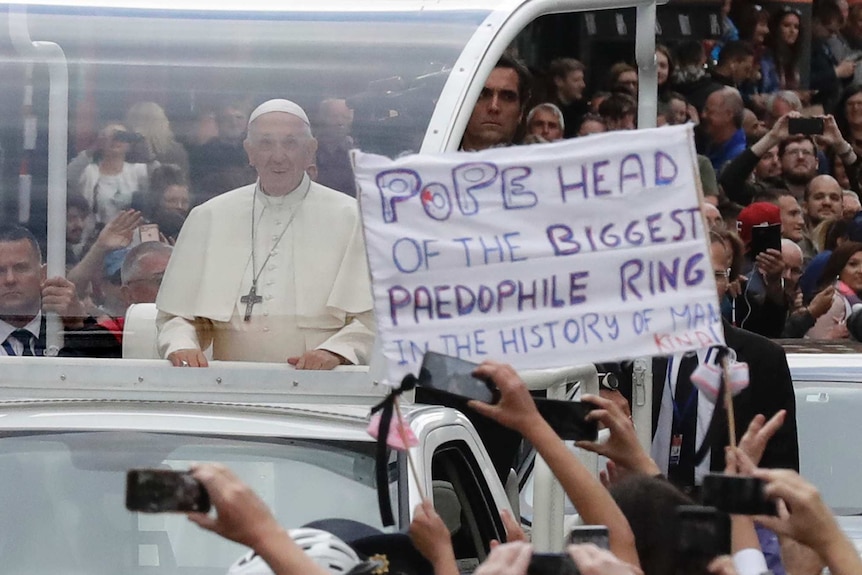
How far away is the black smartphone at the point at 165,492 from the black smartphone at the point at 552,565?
506 millimetres

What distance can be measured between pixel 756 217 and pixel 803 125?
1.14 metres

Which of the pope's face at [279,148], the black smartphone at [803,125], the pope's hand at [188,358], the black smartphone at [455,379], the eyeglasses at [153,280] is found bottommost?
the pope's hand at [188,358]

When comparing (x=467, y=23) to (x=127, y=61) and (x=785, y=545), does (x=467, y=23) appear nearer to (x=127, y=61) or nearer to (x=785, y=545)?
(x=127, y=61)

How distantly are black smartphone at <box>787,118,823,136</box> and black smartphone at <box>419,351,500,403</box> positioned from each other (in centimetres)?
736

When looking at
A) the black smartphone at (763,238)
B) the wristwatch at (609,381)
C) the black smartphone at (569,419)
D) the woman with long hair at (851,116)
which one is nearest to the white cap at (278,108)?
the wristwatch at (609,381)

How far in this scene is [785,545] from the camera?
3766 millimetres

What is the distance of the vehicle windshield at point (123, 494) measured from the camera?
436cm

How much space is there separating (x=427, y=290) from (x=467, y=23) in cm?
186

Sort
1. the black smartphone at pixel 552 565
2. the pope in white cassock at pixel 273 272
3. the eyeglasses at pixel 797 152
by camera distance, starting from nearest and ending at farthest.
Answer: the black smartphone at pixel 552 565 < the pope in white cassock at pixel 273 272 < the eyeglasses at pixel 797 152

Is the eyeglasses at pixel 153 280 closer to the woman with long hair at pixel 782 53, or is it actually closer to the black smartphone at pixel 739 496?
the black smartphone at pixel 739 496

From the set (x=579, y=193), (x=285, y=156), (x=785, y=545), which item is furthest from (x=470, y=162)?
(x=285, y=156)

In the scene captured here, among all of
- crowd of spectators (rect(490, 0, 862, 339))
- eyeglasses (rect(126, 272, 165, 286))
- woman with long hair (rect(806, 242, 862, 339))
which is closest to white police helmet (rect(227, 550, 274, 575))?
eyeglasses (rect(126, 272, 165, 286))

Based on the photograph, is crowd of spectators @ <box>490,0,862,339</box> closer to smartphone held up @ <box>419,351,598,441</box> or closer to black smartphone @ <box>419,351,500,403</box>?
smartphone held up @ <box>419,351,598,441</box>

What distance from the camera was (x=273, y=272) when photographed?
544cm
